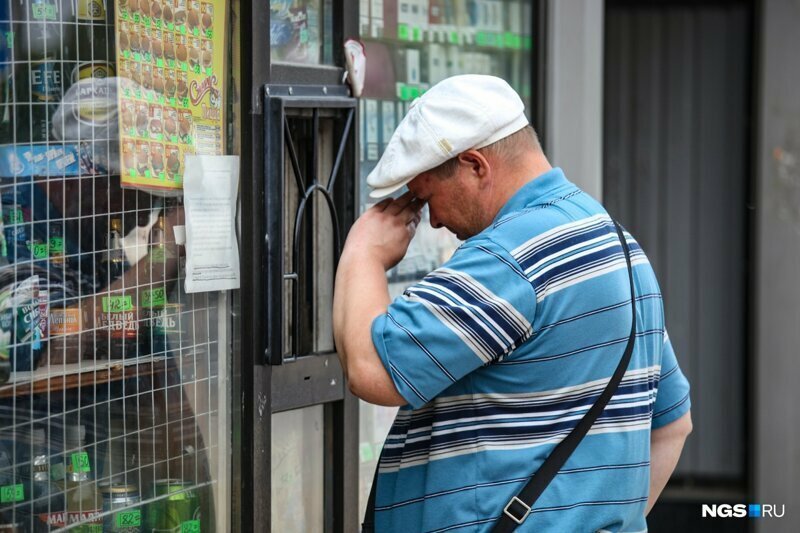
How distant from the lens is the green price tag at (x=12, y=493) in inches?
98.7

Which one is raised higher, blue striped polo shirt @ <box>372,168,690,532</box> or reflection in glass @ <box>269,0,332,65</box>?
reflection in glass @ <box>269,0,332,65</box>

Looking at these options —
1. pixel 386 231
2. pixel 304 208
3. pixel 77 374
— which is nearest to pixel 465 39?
pixel 304 208

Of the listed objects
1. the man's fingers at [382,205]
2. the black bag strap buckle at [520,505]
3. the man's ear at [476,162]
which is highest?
the man's ear at [476,162]

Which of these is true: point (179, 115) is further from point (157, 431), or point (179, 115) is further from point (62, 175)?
point (157, 431)

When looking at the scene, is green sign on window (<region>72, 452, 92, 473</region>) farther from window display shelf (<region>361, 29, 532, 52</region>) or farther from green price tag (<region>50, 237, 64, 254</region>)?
window display shelf (<region>361, 29, 532, 52</region>)

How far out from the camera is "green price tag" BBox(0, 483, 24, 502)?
8.22 ft

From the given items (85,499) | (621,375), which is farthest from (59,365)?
(621,375)

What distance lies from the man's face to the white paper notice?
2.68 ft

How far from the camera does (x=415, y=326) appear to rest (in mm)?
2088

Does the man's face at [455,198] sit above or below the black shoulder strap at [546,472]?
above

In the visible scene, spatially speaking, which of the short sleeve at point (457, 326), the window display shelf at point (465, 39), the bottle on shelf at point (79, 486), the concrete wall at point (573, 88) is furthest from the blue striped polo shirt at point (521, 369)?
the concrete wall at point (573, 88)

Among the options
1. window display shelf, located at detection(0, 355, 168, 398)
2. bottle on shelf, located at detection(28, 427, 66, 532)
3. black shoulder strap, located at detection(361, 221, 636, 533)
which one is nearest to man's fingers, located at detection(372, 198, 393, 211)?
black shoulder strap, located at detection(361, 221, 636, 533)

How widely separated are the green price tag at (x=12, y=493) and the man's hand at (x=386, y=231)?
3.05ft

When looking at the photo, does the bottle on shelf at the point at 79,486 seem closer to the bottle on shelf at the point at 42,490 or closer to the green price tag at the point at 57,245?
the bottle on shelf at the point at 42,490
